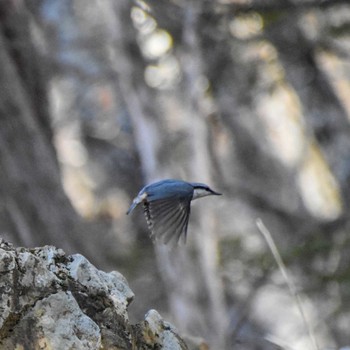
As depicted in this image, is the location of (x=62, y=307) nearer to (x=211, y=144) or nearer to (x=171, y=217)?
(x=171, y=217)

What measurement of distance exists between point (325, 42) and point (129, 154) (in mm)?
4622

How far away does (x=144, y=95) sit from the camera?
465 inches

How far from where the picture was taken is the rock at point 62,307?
3.71m

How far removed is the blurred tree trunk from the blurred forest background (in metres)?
0.01

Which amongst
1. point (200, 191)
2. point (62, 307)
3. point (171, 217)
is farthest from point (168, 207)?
point (62, 307)

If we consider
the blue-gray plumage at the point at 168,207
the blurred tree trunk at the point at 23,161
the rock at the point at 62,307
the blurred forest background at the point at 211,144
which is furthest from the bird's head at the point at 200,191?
the blurred tree trunk at the point at 23,161

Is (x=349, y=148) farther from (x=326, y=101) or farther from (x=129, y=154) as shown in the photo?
(x=129, y=154)

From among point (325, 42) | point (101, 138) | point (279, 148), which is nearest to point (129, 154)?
point (101, 138)

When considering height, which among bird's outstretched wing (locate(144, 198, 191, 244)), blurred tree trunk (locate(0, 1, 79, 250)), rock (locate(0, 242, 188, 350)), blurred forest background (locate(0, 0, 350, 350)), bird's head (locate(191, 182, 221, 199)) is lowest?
rock (locate(0, 242, 188, 350))

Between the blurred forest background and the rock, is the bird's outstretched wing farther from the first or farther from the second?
the blurred forest background

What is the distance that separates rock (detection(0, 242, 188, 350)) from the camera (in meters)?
3.71

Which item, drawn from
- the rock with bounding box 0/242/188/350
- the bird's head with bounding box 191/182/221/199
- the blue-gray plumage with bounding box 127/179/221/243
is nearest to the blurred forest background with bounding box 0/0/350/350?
the bird's head with bounding box 191/182/221/199

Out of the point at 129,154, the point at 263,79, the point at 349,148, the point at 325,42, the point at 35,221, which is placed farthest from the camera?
the point at 129,154

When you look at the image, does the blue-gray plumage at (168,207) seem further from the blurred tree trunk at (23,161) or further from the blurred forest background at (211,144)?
the blurred tree trunk at (23,161)
